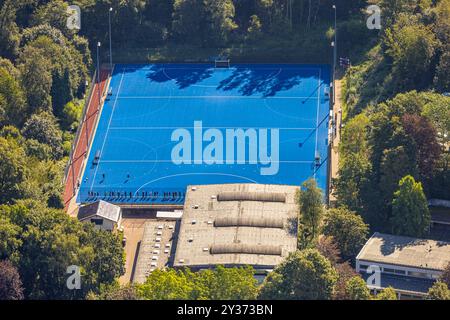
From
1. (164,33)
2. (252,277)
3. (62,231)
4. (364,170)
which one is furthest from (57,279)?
(164,33)

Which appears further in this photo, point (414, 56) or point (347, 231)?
point (414, 56)

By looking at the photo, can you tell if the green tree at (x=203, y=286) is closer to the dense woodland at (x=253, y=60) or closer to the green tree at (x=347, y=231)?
the dense woodland at (x=253, y=60)

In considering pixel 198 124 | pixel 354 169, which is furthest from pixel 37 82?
pixel 354 169

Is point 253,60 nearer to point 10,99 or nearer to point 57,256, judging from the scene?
point 10,99

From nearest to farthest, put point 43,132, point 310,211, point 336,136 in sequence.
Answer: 1. point 310,211
2. point 43,132
3. point 336,136

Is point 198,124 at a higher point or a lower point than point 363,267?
higher

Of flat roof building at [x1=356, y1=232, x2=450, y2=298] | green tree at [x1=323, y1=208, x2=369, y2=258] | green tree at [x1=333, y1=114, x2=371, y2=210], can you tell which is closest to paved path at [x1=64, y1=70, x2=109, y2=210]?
green tree at [x1=333, y1=114, x2=371, y2=210]

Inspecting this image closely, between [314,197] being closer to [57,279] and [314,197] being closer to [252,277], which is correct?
[252,277]
